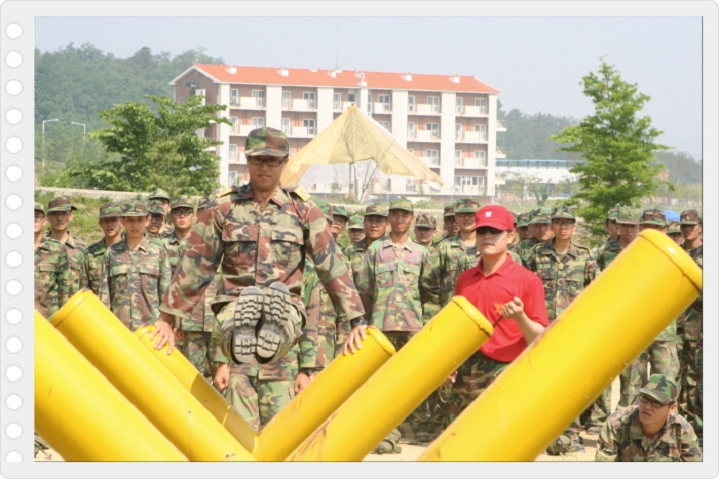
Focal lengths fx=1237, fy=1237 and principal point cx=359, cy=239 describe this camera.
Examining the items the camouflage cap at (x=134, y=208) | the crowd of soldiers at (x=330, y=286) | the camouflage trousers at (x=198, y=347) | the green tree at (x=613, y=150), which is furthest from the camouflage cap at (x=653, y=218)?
the green tree at (x=613, y=150)

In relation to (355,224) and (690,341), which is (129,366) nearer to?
(690,341)

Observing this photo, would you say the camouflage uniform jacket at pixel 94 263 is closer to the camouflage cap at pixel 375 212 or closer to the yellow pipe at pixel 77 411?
the camouflage cap at pixel 375 212

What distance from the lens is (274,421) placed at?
5.44 meters

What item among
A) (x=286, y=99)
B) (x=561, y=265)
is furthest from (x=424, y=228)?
(x=286, y=99)

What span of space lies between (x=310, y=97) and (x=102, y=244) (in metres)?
50.3

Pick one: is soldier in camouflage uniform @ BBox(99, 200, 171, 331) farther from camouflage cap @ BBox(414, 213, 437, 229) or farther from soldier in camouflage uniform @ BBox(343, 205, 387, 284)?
camouflage cap @ BBox(414, 213, 437, 229)

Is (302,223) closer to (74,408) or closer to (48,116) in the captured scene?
(74,408)

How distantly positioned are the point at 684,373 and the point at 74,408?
870 centimetres

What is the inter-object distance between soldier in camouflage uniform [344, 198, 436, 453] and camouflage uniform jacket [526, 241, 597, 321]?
1.25m

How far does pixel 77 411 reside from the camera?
147 inches

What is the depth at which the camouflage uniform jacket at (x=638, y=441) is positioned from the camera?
6.87 meters

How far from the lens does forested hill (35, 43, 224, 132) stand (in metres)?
62.4

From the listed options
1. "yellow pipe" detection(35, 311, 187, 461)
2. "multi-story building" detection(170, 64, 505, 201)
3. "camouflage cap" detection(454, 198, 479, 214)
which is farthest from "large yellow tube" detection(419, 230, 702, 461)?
"multi-story building" detection(170, 64, 505, 201)

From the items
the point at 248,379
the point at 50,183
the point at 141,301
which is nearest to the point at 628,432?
the point at 248,379
